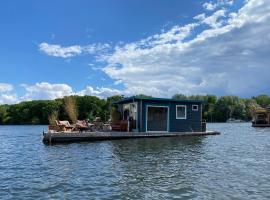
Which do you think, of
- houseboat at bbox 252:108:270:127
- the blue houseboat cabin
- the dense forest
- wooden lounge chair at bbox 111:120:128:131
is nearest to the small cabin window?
the blue houseboat cabin

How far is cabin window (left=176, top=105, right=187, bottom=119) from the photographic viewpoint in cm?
2834

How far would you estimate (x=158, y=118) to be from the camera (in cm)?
2777

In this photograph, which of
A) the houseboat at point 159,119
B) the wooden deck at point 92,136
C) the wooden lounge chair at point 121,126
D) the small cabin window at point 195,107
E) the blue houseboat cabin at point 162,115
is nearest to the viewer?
the wooden deck at point 92,136

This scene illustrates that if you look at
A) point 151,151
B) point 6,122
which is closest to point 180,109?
point 151,151

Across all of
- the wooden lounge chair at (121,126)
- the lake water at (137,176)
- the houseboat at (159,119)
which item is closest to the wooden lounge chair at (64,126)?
the houseboat at (159,119)

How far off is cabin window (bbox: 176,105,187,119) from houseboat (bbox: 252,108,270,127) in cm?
2833

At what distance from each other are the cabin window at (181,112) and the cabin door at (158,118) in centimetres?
89

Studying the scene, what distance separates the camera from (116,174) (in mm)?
11797

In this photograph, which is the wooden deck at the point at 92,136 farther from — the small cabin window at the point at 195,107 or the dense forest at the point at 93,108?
the dense forest at the point at 93,108

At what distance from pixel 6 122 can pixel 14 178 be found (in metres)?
102

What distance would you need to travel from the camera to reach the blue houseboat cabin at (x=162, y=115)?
27047 millimetres

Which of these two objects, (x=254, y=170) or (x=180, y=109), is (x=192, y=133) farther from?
(x=254, y=170)

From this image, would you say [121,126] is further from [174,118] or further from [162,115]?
[174,118]

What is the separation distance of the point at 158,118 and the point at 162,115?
14.3 inches
